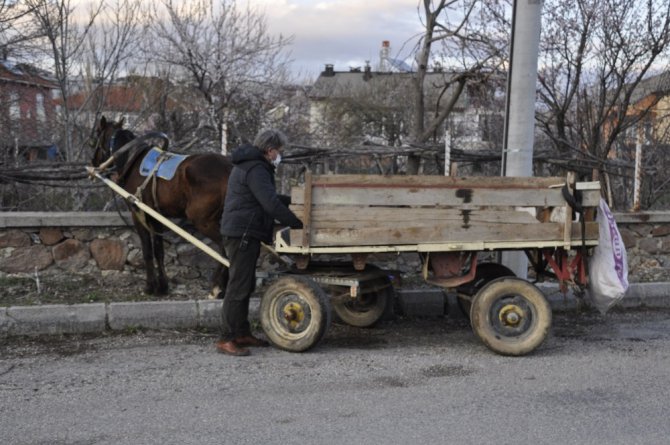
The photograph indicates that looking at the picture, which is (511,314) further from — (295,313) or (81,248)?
(81,248)

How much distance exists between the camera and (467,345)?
638cm

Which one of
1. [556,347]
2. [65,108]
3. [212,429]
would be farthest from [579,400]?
[65,108]

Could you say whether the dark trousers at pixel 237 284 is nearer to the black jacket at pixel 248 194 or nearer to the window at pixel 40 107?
the black jacket at pixel 248 194

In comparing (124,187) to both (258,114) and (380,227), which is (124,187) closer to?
(380,227)

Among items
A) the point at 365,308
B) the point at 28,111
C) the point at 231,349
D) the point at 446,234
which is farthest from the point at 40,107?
the point at 446,234

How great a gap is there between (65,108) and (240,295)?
21.0 feet

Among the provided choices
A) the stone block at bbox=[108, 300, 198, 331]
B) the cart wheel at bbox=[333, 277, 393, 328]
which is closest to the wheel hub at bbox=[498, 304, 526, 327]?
the cart wheel at bbox=[333, 277, 393, 328]

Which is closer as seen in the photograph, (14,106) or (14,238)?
(14,238)

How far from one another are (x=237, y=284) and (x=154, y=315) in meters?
1.34

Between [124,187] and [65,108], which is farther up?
[65,108]

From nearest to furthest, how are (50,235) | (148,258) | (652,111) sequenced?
(148,258)
(50,235)
(652,111)

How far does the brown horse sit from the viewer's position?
711 cm

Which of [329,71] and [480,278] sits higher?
[329,71]

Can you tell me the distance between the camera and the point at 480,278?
665 centimetres
